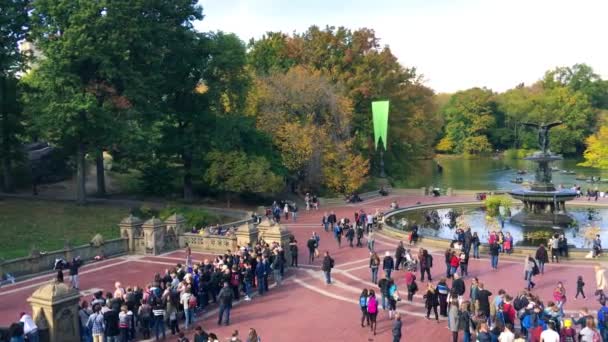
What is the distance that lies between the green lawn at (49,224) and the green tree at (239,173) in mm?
7163

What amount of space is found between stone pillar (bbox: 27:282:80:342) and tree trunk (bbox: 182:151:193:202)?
1132 inches

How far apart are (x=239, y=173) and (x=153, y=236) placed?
14.5 meters

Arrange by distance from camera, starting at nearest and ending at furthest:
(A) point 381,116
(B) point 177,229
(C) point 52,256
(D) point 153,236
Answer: (C) point 52,256 < (D) point 153,236 < (B) point 177,229 < (A) point 381,116

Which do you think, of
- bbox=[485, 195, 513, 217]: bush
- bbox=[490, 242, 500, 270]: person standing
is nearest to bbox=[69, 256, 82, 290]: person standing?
bbox=[490, 242, 500, 270]: person standing

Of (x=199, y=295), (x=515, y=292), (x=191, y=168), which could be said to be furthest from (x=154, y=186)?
(x=515, y=292)

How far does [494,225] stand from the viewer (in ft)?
108

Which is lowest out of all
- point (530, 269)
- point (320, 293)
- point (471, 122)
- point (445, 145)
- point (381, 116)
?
point (320, 293)

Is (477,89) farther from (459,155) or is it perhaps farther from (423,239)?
(423,239)

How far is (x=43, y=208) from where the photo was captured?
1403 inches

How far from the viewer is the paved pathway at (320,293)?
615 inches

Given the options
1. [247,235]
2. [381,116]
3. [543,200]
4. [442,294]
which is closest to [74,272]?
[247,235]

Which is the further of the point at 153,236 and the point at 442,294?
the point at 153,236

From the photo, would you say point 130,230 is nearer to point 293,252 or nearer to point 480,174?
point 293,252

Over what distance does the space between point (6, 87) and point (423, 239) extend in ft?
101
